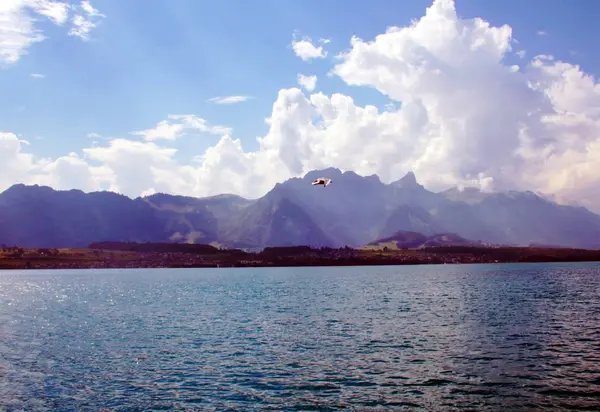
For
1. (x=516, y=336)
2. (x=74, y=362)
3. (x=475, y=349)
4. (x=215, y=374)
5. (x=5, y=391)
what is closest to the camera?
(x=5, y=391)

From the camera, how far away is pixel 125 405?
1789 inches

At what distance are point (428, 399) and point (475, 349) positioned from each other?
25506mm

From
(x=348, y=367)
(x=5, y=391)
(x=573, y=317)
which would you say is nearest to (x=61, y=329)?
(x=5, y=391)

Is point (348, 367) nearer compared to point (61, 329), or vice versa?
point (348, 367)

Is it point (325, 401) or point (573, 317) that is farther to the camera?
point (573, 317)

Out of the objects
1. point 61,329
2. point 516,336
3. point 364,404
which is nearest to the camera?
point 364,404

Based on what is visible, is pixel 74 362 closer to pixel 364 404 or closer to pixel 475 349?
pixel 364 404

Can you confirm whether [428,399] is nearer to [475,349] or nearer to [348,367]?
[348,367]

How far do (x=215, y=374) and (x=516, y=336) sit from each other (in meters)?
47.8

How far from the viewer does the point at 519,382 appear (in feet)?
167

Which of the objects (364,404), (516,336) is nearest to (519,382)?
(364,404)

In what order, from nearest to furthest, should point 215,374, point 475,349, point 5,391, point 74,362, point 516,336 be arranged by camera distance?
point 5,391 < point 215,374 < point 74,362 < point 475,349 < point 516,336

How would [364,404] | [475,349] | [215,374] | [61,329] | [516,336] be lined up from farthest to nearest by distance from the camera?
1. [61,329]
2. [516,336]
3. [475,349]
4. [215,374]
5. [364,404]

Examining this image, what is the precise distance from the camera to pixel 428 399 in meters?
45.8
